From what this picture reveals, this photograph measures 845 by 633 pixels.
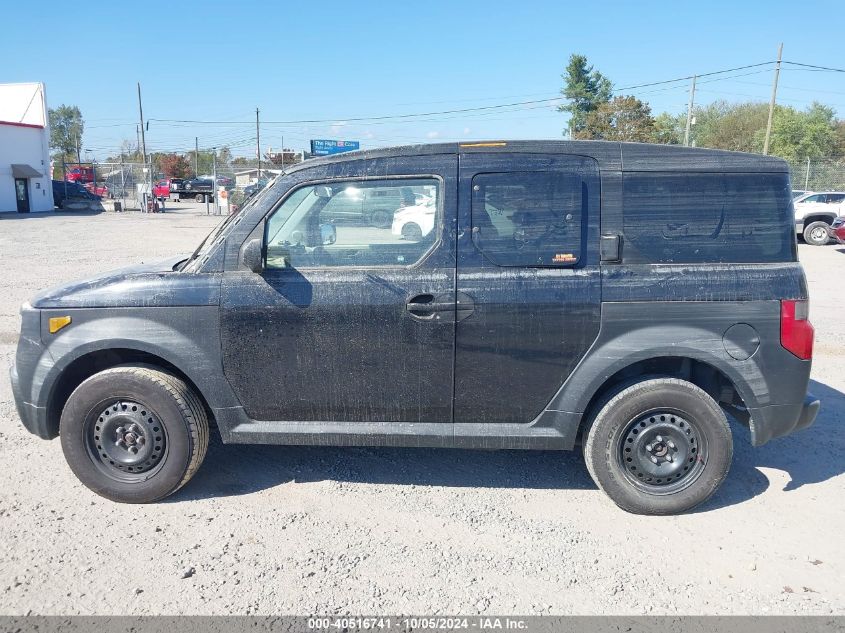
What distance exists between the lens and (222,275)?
379cm

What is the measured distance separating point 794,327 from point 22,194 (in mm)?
39943

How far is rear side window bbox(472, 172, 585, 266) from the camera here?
12.2 feet

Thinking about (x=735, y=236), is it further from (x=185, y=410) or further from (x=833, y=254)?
(x=833, y=254)

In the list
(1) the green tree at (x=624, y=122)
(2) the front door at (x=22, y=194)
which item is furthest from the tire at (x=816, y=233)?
(2) the front door at (x=22, y=194)

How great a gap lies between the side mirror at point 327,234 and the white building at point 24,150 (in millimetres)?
37344

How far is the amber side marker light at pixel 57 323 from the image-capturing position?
12.6 feet

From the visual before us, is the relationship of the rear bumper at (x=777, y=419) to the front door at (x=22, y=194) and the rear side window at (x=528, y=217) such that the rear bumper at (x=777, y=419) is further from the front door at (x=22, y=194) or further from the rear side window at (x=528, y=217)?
the front door at (x=22, y=194)

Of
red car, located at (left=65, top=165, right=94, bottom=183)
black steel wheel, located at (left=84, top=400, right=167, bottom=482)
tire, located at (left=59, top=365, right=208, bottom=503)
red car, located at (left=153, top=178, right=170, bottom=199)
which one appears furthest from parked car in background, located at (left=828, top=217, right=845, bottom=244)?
red car, located at (left=65, top=165, right=94, bottom=183)

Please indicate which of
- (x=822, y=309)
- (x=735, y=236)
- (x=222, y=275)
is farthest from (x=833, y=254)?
(x=222, y=275)

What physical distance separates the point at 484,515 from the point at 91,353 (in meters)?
2.58

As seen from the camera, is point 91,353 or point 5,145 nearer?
point 91,353

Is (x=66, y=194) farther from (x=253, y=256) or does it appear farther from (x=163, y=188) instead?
(x=253, y=256)

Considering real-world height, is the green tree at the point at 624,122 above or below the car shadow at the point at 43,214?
above

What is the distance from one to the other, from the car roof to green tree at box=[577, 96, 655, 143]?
121ft
